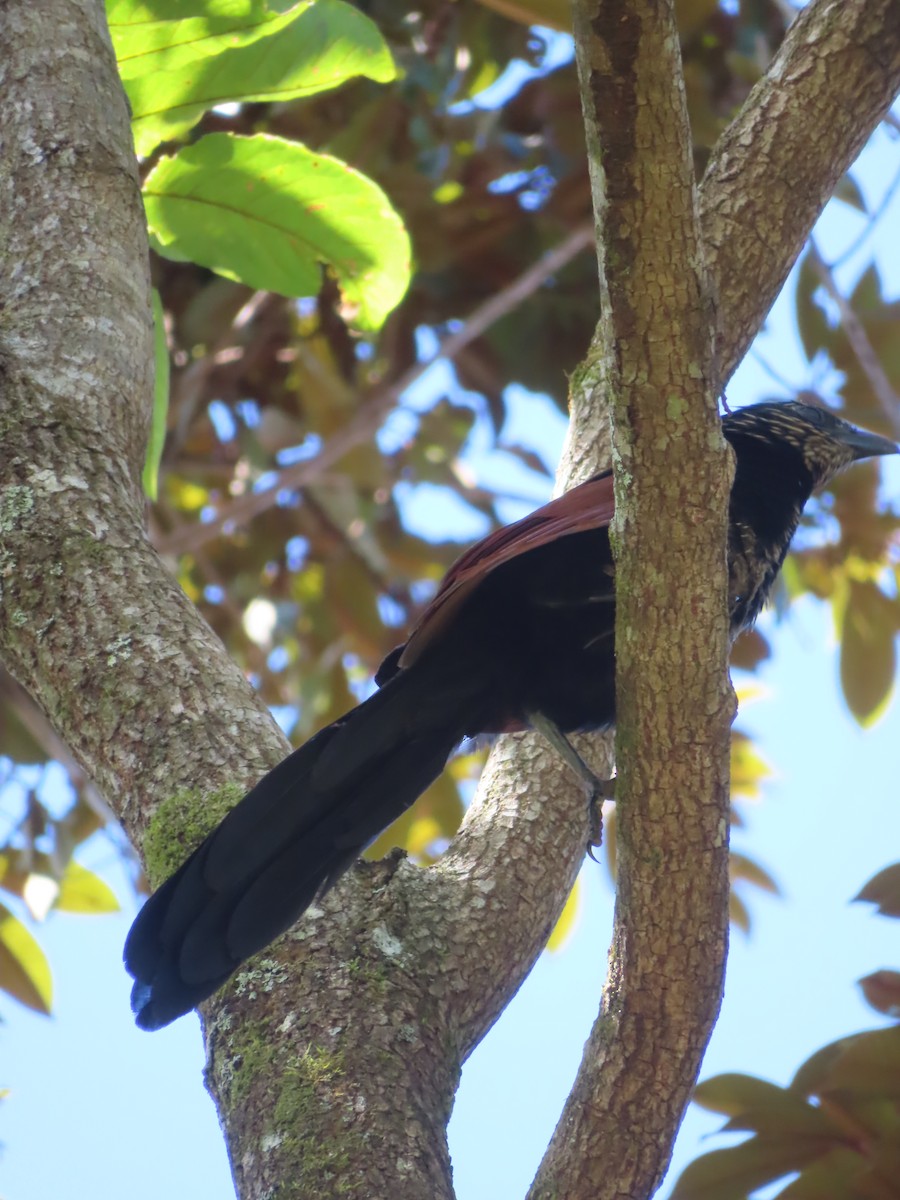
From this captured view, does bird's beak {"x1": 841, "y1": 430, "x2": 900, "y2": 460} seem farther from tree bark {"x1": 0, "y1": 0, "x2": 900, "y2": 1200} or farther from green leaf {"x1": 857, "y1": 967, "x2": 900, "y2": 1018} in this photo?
green leaf {"x1": 857, "y1": 967, "x2": 900, "y2": 1018}

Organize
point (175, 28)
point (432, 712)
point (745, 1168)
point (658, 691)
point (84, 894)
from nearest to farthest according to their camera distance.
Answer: point (658, 691), point (745, 1168), point (432, 712), point (175, 28), point (84, 894)

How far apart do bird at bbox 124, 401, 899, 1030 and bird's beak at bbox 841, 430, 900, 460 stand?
0.52 m

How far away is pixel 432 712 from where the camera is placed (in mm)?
2113

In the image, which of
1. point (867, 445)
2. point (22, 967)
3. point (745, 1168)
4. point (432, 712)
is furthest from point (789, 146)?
point (22, 967)

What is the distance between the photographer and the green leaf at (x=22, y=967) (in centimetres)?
333

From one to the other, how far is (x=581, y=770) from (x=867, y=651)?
246 cm

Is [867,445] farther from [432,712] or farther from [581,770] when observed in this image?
[432,712]

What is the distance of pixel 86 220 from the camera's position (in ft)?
7.70

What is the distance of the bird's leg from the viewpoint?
222cm

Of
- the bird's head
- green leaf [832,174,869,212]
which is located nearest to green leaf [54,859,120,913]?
the bird's head

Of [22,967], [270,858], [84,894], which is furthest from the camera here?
[84,894]

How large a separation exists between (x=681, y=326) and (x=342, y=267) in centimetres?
151

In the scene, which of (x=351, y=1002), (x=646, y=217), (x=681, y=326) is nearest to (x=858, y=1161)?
(x=351, y=1002)

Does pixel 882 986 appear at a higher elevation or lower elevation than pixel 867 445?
lower
